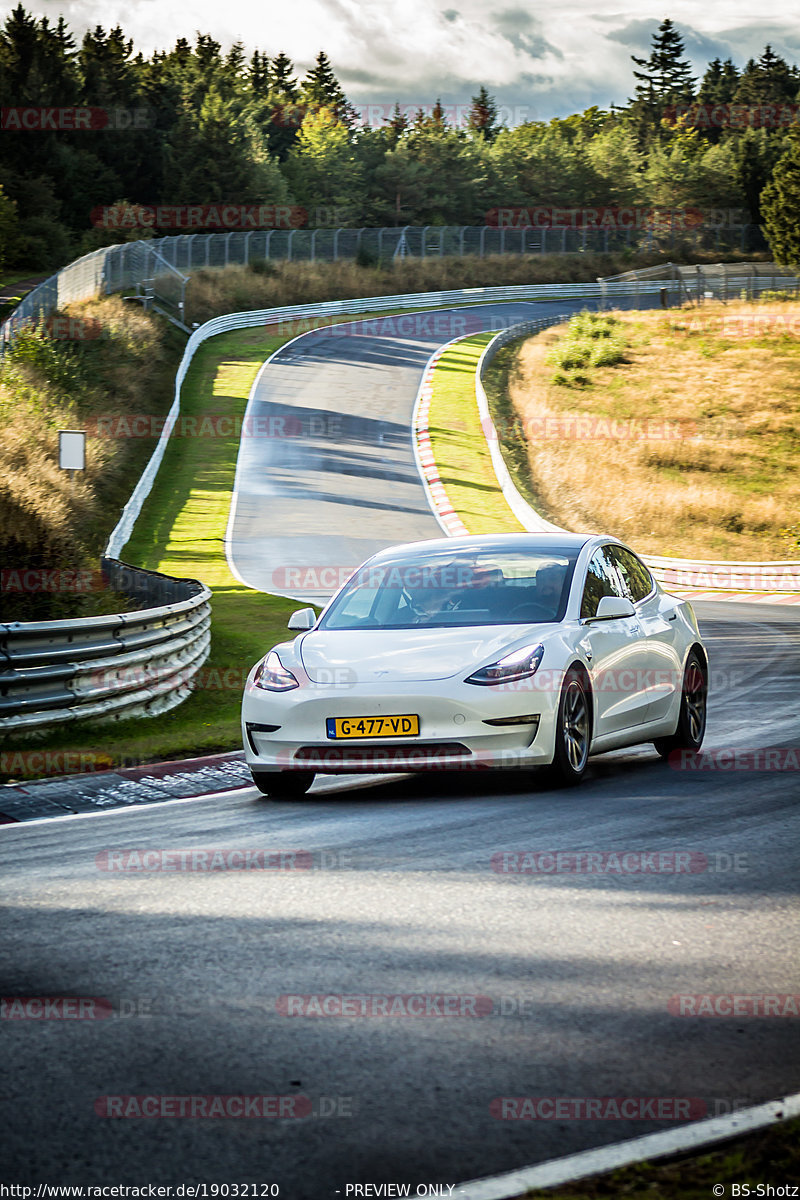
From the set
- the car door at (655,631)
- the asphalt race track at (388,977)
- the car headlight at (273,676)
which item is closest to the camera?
the asphalt race track at (388,977)

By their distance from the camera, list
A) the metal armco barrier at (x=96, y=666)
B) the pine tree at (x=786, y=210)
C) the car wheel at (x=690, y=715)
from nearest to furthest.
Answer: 1. the car wheel at (x=690, y=715)
2. the metal armco barrier at (x=96, y=666)
3. the pine tree at (x=786, y=210)

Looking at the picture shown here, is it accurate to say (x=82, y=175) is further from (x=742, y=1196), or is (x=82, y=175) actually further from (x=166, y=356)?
(x=742, y=1196)

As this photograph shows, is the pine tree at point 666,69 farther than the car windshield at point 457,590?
Yes

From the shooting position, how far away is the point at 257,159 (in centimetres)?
8944

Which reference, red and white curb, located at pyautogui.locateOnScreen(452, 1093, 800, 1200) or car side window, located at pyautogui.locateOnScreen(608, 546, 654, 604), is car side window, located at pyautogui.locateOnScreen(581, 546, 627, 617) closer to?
car side window, located at pyautogui.locateOnScreen(608, 546, 654, 604)

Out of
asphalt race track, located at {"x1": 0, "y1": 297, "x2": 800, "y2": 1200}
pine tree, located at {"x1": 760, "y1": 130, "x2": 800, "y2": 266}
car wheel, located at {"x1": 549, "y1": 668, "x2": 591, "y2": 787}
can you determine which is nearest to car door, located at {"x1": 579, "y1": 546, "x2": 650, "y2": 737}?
car wheel, located at {"x1": 549, "y1": 668, "x2": 591, "y2": 787}

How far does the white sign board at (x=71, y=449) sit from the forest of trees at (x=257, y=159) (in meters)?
56.6

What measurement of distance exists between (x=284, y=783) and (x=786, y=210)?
273 feet

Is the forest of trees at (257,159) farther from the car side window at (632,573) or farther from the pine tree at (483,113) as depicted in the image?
the car side window at (632,573)

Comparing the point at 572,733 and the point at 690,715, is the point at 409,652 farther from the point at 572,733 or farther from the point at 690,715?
the point at 690,715

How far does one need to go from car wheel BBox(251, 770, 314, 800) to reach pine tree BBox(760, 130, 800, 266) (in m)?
82.1

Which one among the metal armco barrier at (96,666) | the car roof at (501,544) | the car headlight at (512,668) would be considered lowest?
the metal armco barrier at (96,666)

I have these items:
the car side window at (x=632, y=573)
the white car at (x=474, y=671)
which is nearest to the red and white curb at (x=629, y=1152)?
the white car at (x=474, y=671)

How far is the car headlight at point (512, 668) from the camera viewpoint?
8398 millimetres
